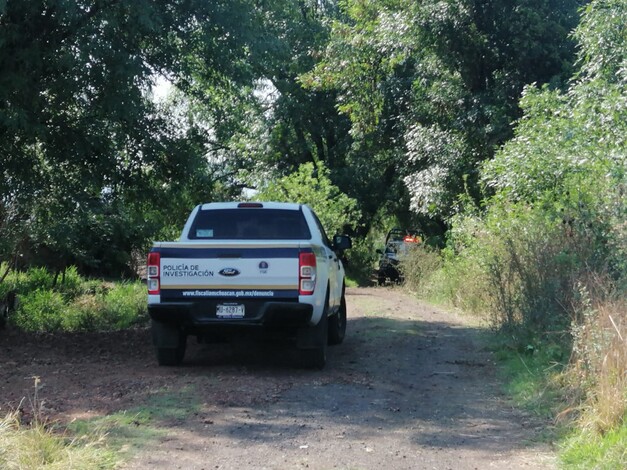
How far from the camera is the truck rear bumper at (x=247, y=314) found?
9.70m

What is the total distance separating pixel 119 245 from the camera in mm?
24203

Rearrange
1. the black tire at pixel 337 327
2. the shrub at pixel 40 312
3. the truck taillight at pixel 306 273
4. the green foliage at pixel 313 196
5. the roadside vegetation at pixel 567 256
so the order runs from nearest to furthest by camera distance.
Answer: the roadside vegetation at pixel 567 256 → the truck taillight at pixel 306 273 → the black tire at pixel 337 327 → the shrub at pixel 40 312 → the green foliage at pixel 313 196

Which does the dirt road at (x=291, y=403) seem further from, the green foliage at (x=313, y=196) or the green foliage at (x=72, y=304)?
the green foliage at (x=313, y=196)

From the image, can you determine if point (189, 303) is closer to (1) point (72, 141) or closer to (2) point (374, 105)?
(1) point (72, 141)

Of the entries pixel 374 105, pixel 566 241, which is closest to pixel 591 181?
pixel 566 241

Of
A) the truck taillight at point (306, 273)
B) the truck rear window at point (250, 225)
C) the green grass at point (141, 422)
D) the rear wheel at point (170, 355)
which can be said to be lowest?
the green grass at point (141, 422)

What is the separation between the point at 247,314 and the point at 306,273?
82cm

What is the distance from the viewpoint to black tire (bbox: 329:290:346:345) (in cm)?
1241

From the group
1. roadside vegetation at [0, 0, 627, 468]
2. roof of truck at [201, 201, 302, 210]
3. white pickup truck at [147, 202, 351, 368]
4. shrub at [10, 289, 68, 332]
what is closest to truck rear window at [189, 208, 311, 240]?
roof of truck at [201, 201, 302, 210]

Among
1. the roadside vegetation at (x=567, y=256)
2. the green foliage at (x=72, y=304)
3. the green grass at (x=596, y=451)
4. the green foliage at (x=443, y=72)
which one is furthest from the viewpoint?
the green foliage at (x=443, y=72)

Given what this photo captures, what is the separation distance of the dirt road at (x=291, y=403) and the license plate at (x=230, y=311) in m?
0.69

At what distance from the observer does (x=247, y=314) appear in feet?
32.1

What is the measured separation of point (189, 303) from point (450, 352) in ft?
13.9

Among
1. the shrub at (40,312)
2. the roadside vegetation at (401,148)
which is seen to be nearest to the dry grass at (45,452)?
the roadside vegetation at (401,148)
